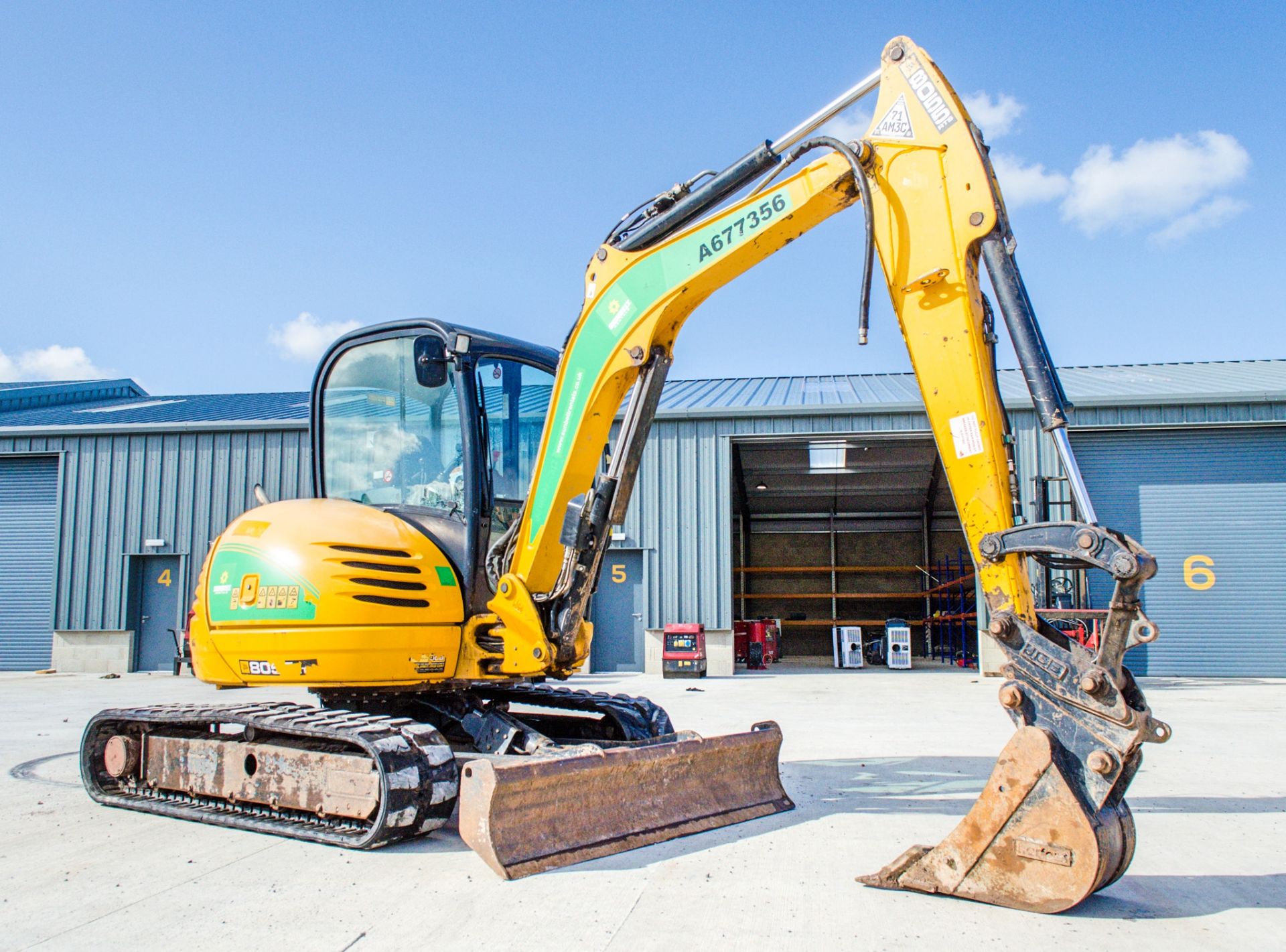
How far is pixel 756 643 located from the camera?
67.1 feet

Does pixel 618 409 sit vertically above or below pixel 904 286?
below

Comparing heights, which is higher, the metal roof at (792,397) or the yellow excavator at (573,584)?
the metal roof at (792,397)

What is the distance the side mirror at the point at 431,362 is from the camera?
5.95 m

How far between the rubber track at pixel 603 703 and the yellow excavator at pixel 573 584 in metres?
0.03

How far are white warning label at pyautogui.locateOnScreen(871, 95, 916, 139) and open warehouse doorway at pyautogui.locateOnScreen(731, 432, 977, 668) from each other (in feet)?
61.6

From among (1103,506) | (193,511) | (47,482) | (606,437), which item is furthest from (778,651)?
(606,437)

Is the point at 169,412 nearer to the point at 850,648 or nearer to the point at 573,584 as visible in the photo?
the point at 850,648

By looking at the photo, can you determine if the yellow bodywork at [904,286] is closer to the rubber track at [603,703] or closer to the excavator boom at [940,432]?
the excavator boom at [940,432]

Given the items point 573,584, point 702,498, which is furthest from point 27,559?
point 573,584

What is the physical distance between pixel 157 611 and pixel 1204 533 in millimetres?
19419

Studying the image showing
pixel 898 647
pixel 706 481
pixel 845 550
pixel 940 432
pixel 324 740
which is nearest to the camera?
pixel 940 432

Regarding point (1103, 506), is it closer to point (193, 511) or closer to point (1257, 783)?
point (1257, 783)

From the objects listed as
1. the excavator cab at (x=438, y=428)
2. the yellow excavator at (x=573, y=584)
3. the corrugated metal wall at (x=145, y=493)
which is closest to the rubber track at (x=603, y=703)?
the yellow excavator at (x=573, y=584)

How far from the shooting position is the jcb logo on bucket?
18.7ft
